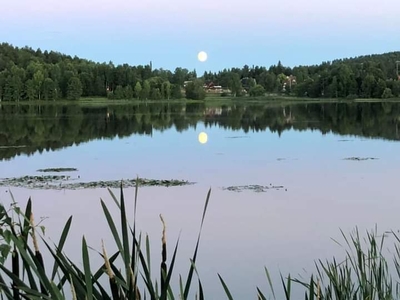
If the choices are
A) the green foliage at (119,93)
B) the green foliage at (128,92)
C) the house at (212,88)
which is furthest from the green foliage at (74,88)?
the house at (212,88)

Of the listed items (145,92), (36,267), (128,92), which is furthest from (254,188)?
(128,92)

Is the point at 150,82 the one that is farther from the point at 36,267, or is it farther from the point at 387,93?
the point at 36,267

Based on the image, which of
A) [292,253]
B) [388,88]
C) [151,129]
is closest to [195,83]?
[388,88]

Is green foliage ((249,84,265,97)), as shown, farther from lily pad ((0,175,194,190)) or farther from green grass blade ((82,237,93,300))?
green grass blade ((82,237,93,300))

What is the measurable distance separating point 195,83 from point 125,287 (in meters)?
84.3

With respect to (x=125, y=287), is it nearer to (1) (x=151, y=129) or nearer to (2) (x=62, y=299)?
(2) (x=62, y=299)

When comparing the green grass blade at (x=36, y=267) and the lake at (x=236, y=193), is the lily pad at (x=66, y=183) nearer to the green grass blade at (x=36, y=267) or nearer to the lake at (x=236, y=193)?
the lake at (x=236, y=193)

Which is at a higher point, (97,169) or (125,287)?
(125,287)

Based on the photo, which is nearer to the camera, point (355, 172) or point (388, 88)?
point (355, 172)

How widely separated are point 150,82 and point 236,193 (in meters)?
73.3

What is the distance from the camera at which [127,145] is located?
898 inches

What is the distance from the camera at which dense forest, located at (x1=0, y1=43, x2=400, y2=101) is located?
247 feet

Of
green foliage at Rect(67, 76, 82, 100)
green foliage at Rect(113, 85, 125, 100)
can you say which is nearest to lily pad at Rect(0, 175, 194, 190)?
green foliage at Rect(67, 76, 82, 100)

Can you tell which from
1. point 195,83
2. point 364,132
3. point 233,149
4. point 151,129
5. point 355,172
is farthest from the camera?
point 195,83
